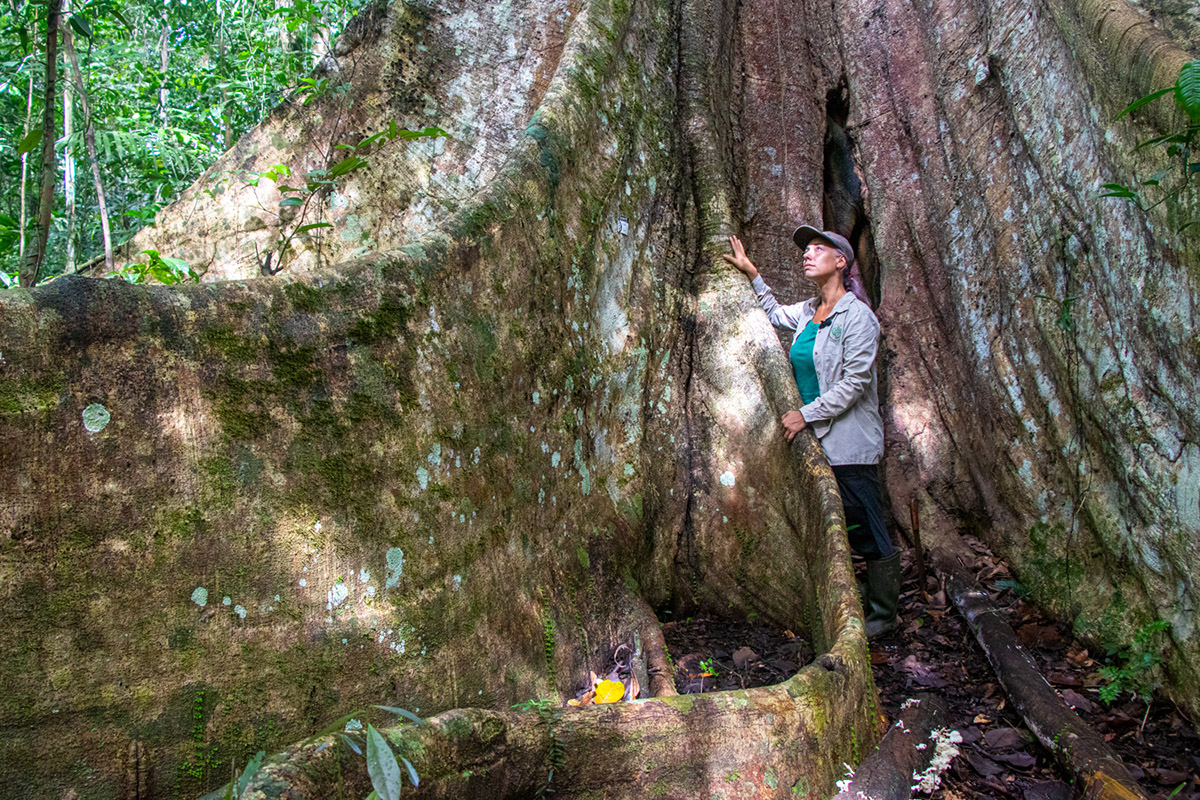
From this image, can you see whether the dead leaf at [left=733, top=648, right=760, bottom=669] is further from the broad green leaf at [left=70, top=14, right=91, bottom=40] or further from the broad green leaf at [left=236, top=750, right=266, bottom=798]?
the broad green leaf at [left=70, top=14, right=91, bottom=40]

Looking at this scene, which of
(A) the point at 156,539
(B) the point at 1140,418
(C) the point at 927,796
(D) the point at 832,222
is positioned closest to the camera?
(A) the point at 156,539

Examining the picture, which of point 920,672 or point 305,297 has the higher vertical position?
point 305,297

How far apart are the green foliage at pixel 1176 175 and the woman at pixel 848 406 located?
1154 mm

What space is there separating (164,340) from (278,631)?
81 cm

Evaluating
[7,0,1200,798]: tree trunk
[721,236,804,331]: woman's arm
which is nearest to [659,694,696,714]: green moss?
[7,0,1200,798]: tree trunk

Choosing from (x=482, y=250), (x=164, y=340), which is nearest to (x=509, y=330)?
(x=482, y=250)

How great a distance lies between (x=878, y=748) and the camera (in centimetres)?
277

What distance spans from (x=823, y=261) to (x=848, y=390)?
71 cm

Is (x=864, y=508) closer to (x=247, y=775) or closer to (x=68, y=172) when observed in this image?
(x=247, y=775)

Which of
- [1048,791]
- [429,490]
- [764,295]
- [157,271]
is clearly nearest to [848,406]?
[764,295]

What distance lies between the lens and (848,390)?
377 cm

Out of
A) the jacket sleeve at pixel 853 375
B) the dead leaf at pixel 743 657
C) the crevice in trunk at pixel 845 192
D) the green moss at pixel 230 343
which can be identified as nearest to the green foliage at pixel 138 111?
the crevice in trunk at pixel 845 192

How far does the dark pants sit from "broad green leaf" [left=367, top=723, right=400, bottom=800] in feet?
9.36

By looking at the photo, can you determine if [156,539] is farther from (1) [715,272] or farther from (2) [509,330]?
(1) [715,272]
